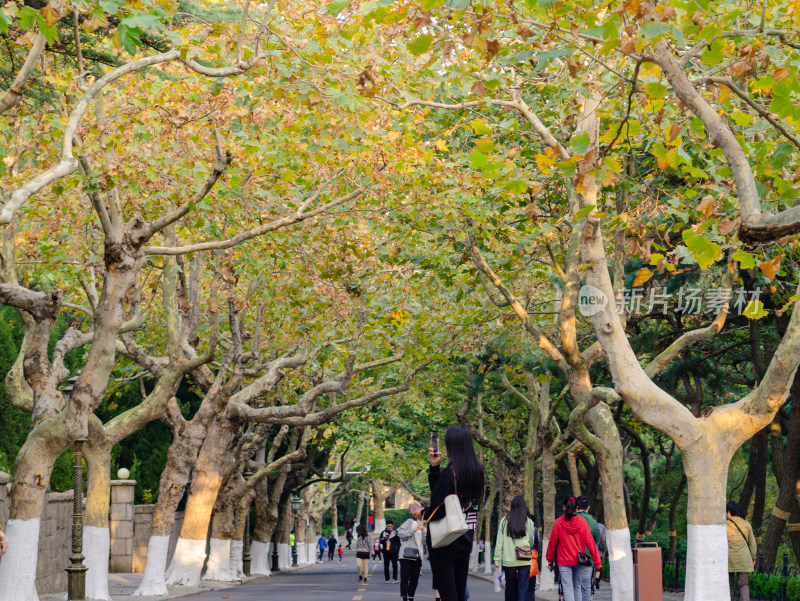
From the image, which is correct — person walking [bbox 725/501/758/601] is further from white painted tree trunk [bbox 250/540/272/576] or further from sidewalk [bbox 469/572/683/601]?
white painted tree trunk [bbox 250/540/272/576]

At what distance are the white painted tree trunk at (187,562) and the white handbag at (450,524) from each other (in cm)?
1494

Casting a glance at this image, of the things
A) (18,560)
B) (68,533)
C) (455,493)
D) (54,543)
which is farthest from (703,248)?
(68,533)

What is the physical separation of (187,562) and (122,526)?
246 inches

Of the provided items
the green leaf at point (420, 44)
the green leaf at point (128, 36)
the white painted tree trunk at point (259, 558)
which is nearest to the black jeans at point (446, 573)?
the green leaf at point (420, 44)

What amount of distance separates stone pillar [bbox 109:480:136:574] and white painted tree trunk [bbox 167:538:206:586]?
5309mm

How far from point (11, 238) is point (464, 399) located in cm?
1939

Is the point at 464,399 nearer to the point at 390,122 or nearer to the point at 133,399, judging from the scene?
the point at 133,399

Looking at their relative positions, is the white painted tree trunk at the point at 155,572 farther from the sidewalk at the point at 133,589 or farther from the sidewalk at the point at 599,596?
the sidewalk at the point at 599,596

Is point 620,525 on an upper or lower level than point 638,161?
lower

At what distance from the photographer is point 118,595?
63.0 ft

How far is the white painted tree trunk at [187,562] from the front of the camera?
21594mm

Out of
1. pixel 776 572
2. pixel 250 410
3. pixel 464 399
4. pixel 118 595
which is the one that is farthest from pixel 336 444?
pixel 776 572

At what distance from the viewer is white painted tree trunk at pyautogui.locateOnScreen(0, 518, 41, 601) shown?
42.8 feet

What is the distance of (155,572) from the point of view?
19.2 meters
